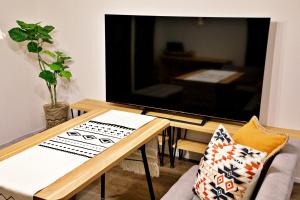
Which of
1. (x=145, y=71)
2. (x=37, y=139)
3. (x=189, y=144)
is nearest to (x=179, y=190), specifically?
(x=37, y=139)

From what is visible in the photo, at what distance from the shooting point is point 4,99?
3629 millimetres

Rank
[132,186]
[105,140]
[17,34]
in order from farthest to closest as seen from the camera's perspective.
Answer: [17,34], [132,186], [105,140]

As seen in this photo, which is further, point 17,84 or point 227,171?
point 17,84

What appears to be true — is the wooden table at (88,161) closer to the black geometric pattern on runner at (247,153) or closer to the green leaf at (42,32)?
the black geometric pattern on runner at (247,153)

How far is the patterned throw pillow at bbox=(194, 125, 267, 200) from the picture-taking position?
1721 millimetres

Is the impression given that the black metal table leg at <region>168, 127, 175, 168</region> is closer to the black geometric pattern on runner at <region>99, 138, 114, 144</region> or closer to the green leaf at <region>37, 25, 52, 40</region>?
the black geometric pattern on runner at <region>99, 138, 114, 144</region>

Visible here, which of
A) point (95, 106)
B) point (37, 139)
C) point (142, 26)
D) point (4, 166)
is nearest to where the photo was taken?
point (4, 166)

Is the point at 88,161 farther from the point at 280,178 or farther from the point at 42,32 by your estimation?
the point at 42,32

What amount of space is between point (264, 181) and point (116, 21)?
2.11 m

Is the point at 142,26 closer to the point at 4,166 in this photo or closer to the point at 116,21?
the point at 116,21

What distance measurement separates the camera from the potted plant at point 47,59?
3381 millimetres

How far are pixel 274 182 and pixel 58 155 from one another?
3.86ft

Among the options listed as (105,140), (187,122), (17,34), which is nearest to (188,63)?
(187,122)

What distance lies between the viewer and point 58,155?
1.75 meters
